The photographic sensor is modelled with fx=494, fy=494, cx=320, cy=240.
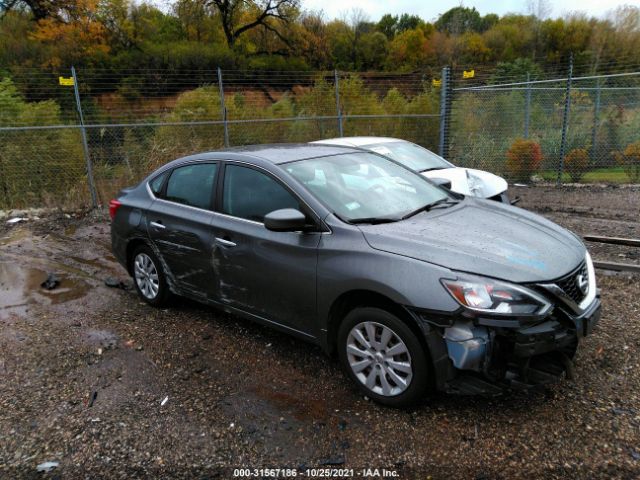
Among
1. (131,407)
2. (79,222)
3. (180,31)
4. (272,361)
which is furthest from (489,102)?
(180,31)

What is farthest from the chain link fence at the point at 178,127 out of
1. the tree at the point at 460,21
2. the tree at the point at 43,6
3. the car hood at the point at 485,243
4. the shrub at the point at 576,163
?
the tree at the point at 460,21

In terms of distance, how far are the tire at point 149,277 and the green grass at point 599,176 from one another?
32.4 ft

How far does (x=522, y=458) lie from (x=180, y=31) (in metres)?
47.5

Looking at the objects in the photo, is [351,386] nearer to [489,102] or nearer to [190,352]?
[190,352]

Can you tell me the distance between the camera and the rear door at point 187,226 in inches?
162

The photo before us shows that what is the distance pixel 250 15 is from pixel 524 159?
38455 mm

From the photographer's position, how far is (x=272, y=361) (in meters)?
3.84

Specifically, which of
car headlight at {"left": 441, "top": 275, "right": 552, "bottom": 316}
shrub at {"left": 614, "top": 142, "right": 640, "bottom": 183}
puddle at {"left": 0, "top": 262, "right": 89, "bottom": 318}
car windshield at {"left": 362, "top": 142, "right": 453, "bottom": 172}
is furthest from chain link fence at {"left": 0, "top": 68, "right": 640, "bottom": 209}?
car headlight at {"left": 441, "top": 275, "right": 552, "bottom": 316}

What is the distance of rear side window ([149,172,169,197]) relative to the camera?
474 centimetres

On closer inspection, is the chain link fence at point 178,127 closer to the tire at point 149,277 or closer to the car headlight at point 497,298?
the tire at point 149,277

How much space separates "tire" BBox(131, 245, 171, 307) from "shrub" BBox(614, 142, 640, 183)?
35.1 feet

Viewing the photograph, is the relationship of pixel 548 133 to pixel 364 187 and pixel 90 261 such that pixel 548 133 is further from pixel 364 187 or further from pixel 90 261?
pixel 90 261

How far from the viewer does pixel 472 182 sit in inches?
271

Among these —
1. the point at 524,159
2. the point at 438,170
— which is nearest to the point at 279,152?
the point at 438,170
